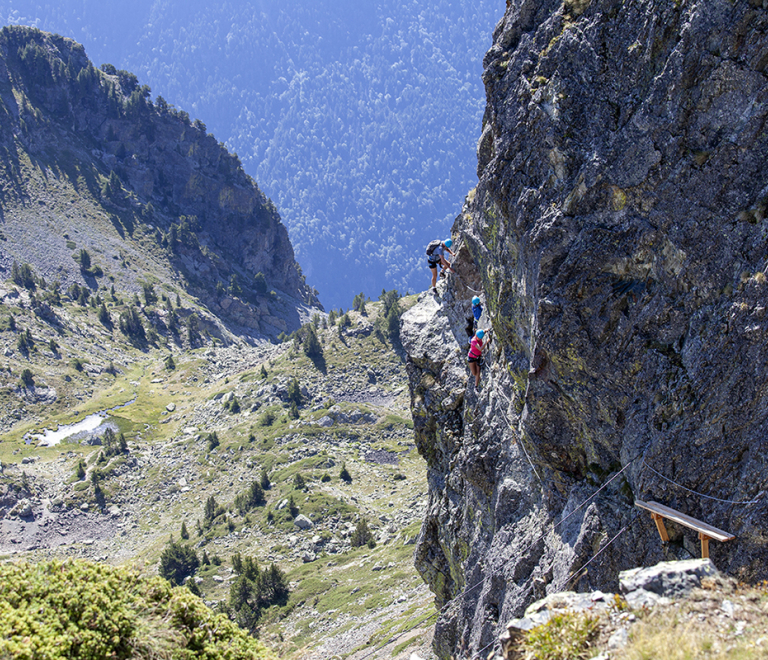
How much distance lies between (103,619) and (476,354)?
16355 mm

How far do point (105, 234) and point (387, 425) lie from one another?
134247 millimetres

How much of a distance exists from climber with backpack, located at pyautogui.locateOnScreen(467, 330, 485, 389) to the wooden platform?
34.3ft

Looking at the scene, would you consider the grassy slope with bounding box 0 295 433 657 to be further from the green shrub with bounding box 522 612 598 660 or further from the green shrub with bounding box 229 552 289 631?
the green shrub with bounding box 522 612 598 660

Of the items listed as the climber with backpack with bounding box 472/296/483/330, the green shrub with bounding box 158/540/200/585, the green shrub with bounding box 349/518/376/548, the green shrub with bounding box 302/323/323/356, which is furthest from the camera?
the green shrub with bounding box 302/323/323/356

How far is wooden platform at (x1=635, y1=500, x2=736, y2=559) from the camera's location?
1342 cm

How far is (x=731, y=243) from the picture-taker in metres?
13.9

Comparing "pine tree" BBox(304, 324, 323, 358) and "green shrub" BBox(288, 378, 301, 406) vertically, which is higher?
"pine tree" BBox(304, 324, 323, 358)

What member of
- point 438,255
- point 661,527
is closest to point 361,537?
point 438,255

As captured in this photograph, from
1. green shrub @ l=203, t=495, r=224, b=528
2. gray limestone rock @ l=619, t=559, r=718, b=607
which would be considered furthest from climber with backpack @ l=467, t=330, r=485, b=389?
green shrub @ l=203, t=495, r=224, b=528

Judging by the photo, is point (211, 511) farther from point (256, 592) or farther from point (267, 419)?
point (256, 592)

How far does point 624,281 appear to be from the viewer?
632 inches

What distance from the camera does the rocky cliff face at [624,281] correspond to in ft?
45.1

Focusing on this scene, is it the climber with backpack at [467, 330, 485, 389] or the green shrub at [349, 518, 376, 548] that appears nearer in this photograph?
the climber with backpack at [467, 330, 485, 389]

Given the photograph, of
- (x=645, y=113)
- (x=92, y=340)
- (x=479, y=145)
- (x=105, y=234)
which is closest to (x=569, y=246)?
(x=645, y=113)
